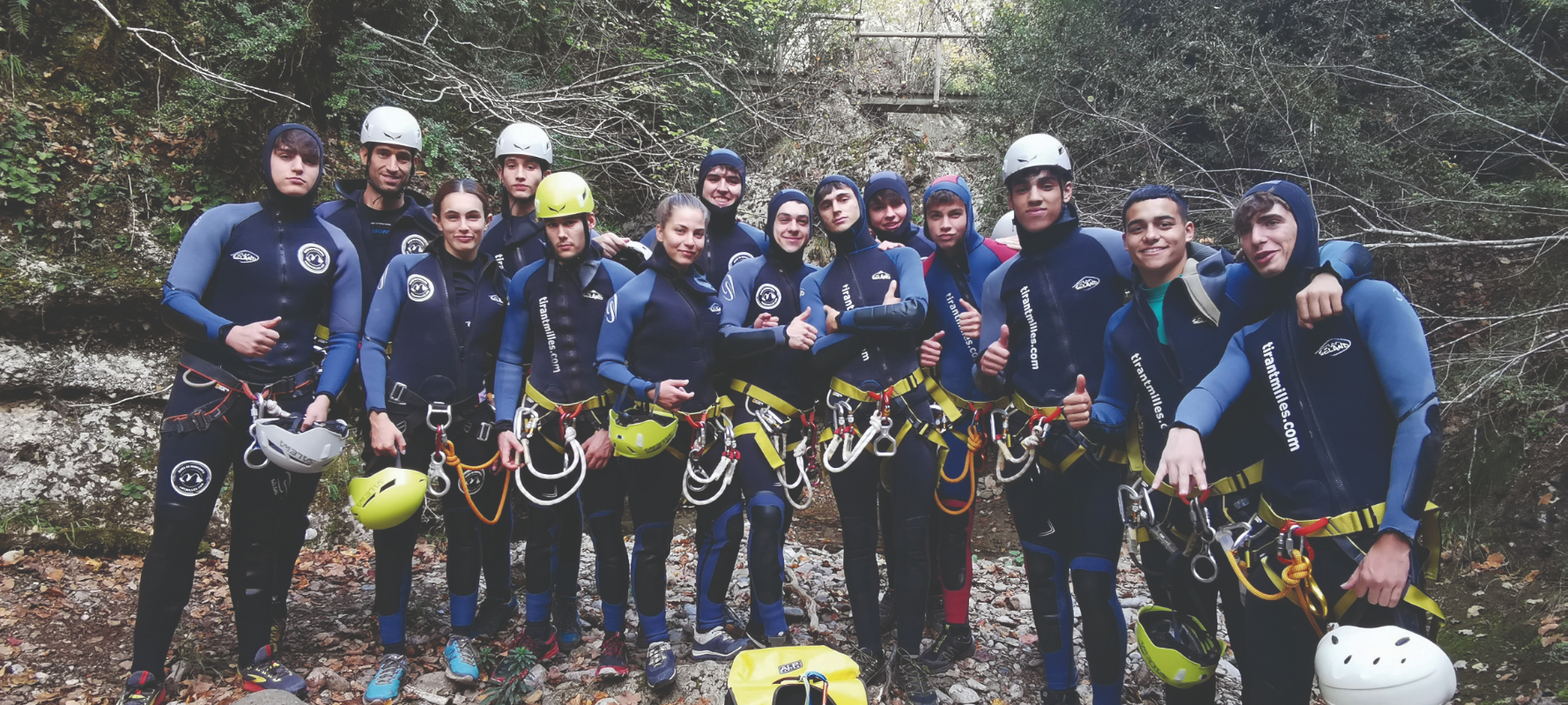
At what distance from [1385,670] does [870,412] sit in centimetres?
235

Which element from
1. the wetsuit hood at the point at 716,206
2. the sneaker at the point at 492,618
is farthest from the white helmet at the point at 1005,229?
the sneaker at the point at 492,618

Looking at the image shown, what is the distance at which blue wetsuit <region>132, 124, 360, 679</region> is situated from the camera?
12.0 feet

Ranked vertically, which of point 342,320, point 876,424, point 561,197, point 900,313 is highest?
point 561,197

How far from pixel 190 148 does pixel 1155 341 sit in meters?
7.91

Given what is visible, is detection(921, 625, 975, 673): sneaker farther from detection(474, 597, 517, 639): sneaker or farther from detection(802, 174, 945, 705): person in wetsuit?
detection(474, 597, 517, 639): sneaker

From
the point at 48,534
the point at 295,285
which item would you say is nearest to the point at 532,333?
the point at 295,285

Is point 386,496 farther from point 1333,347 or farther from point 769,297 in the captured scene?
point 1333,347

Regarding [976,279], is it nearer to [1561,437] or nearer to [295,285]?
[295,285]

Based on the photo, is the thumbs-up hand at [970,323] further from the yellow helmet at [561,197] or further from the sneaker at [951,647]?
the yellow helmet at [561,197]

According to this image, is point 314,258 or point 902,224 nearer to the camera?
point 314,258

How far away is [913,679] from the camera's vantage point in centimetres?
393

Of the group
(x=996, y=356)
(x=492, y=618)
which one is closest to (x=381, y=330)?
(x=492, y=618)

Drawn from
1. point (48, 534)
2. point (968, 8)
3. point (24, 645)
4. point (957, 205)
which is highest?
point (968, 8)

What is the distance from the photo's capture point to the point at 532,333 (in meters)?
4.41
